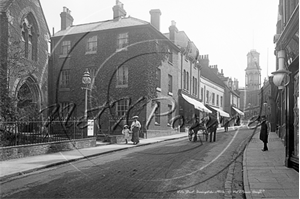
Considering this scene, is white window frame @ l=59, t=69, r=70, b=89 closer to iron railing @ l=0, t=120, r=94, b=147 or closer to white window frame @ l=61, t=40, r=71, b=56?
white window frame @ l=61, t=40, r=71, b=56

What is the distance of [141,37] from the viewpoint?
2145 cm

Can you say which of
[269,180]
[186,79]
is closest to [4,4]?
[269,180]

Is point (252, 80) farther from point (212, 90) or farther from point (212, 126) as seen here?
point (212, 90)

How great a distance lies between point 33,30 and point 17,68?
4482 mm

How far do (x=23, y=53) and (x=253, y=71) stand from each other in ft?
34.3

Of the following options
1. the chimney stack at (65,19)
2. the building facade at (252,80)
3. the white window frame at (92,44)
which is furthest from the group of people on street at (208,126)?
the chimney stack at (65,19)

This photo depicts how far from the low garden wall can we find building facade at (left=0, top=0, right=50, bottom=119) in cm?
162

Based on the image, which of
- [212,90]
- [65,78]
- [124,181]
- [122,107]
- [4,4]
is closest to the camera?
[124,181]

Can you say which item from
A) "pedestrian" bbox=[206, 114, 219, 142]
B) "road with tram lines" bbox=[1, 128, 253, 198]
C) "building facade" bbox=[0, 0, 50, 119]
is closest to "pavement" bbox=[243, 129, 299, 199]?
"road with tram lines" bbox=[1, 128, 253, 198]

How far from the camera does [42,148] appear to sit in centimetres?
1170

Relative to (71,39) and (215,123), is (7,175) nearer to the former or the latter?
(215,123)

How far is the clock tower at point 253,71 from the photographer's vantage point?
5.87 meters

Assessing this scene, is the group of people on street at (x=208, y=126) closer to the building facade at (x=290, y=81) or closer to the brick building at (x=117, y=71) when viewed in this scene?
the brick building at (x=117, y=71)

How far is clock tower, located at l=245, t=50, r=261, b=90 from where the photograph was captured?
19.3ft
